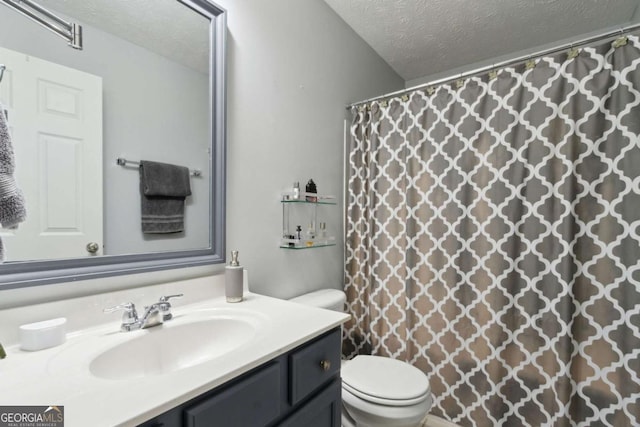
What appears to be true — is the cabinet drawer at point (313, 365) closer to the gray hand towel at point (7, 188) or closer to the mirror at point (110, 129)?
the mirror at point (110, 129)

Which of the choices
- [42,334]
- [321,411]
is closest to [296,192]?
[321,411]

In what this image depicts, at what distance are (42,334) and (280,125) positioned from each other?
122cm

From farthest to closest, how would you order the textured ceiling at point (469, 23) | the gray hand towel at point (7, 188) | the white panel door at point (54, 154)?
the textured ceiling at point (469, 23), the white panel door at point (54, 154), the gray hand towel at point (7, 188)

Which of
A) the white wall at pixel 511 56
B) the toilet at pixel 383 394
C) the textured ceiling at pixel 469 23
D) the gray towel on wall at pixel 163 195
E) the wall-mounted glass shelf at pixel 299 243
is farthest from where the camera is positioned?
the white wall at pixel 511 56

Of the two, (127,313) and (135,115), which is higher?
(135,115)

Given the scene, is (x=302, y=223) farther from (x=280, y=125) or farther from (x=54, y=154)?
(x=54, y=154)

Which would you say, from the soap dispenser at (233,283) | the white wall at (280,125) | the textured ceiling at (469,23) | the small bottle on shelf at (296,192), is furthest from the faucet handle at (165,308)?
the textured ceiling at (469,23)

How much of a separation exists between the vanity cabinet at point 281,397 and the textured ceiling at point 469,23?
1932mm

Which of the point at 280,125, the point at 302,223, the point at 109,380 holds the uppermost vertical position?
the point at 280,125

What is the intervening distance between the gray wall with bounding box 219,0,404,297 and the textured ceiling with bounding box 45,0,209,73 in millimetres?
152

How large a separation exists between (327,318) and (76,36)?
1173mm

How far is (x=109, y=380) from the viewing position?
0.59 meters

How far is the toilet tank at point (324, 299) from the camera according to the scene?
1.56 m

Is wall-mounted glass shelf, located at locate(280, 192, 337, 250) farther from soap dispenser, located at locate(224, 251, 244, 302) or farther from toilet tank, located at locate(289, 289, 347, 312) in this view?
soap dispenser, located at locate(224, 251, 244, 302)
